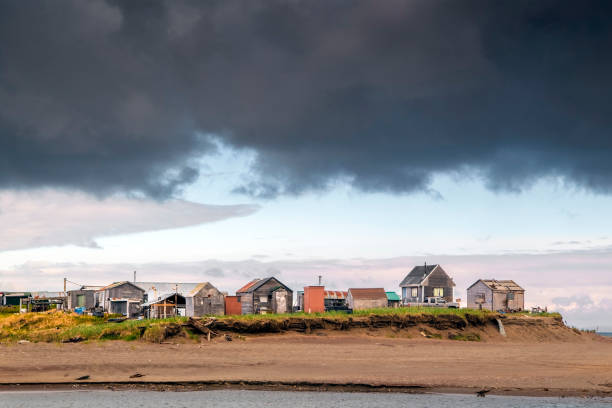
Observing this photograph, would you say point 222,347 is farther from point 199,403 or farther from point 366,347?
point 199,403

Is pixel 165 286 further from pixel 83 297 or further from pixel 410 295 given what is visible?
pixel 410 295

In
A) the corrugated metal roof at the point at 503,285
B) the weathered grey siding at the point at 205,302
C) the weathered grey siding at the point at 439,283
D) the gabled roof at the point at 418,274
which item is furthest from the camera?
the gabled roof at the point at 418,274

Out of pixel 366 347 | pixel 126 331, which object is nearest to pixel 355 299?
pixel 366 347

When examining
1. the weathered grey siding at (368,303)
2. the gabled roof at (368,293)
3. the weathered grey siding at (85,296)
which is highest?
the gabled roof at (368,293)

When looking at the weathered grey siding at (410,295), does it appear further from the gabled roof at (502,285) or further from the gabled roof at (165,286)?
the gabled roof at (165,286)

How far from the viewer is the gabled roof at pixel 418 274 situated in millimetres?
90500

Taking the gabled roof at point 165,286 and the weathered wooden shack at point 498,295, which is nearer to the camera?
the weathered wooden shack at point 498,295

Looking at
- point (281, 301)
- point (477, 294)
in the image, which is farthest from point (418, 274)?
point (281, 301)

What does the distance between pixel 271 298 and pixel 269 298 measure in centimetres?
27

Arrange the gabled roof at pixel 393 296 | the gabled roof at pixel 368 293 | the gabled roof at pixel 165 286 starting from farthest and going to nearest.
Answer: the gabled roof at pixel 165 286, the gabled roof at pixel 393 296, the gabled roof at pixel 368 293

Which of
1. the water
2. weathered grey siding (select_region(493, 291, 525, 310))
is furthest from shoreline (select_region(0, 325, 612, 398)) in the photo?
weathered grey siding (select_region(493, 291, 525, 310))

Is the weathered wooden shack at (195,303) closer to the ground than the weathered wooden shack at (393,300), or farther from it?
farther from it

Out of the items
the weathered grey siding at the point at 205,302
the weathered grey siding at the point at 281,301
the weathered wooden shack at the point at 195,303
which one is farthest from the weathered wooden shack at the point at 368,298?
the weathered grey siding at the point at 205,302

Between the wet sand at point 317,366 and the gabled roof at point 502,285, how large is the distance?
3377 cm
